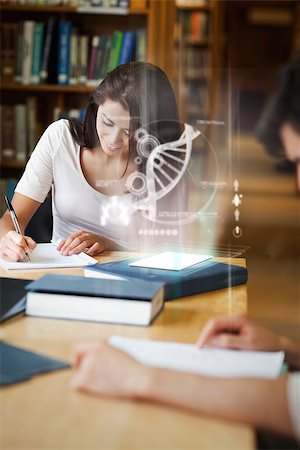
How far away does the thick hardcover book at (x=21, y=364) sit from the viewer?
0.81m

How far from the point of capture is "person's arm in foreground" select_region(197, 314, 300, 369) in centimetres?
91

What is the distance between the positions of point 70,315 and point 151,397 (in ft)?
1.07

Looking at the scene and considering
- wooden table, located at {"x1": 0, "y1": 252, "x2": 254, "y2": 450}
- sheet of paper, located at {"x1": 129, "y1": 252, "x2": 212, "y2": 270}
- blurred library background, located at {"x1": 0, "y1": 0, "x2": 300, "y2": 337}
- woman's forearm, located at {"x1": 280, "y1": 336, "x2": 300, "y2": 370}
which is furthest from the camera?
sheet of paper, located at {"x1": 129, "y1": 252, "x2": 212, "y2": 270}

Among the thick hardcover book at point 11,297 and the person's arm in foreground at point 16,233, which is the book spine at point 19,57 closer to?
the person's arm in foreground at point 16,233

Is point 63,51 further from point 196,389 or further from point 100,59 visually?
point 196,389

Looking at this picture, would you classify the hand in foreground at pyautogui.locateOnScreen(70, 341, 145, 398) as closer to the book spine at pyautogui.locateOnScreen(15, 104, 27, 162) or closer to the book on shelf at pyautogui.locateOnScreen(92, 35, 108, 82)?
the book on shelf at pyautogui.locateOnScreen(92, 35, 108, 82)

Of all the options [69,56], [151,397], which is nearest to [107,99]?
[69,56]

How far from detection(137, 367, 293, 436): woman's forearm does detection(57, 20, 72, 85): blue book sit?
1135 mm

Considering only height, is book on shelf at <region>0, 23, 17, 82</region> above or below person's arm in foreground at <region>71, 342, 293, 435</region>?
above

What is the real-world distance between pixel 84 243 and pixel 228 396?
0.75 m

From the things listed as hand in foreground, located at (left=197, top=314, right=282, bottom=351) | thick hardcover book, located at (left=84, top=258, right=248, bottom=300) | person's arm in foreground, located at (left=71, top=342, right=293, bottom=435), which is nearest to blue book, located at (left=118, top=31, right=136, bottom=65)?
thick hardcover book, located at (left=84, top=258, right=248, bottom=300)

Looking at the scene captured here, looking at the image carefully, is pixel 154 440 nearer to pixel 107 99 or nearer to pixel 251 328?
pixel 251 328

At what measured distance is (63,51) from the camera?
177 centimetres

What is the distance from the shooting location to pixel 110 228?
144 cm
